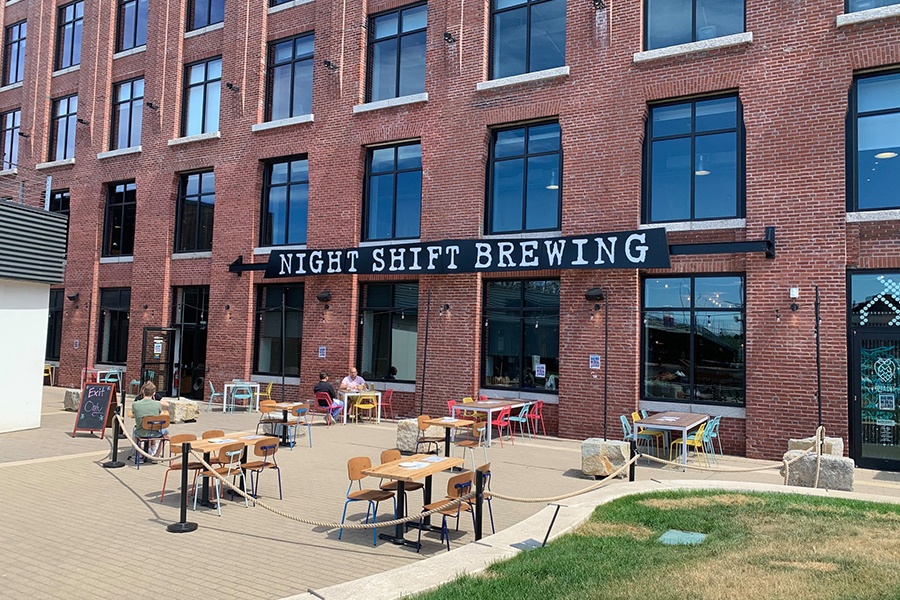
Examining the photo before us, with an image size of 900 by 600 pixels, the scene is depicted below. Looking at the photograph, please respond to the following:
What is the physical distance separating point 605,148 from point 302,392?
35.3 ft

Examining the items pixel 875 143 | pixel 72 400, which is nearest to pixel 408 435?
pixel 875 143

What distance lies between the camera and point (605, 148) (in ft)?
50.9

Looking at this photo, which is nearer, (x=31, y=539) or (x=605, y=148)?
(x=31, y=539)

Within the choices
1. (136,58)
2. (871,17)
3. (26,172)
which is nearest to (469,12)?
(871,17)

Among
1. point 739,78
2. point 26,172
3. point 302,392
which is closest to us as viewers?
point 739,78

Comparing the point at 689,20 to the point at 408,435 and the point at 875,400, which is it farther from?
the point at 408,435

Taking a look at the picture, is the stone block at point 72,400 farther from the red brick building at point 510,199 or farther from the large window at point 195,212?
the large window at point 195,212

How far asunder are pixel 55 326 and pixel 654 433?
24.1m

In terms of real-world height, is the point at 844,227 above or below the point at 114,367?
above

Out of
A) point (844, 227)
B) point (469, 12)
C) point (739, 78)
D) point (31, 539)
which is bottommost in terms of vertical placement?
point (31, 539)

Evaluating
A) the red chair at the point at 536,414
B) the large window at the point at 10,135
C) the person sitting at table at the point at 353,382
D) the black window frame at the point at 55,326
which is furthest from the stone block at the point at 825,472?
the large window at the point at 10,135

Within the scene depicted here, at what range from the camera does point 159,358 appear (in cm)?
Result: 2267

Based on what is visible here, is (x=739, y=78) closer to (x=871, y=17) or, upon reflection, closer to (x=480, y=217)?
(x=871, y=17)

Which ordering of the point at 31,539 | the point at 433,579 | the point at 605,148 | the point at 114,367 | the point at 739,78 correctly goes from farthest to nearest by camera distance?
the point at 114,367 → the point at 605,148 → the point at 739,78 → the point at 31,539 → the point at 433,579
